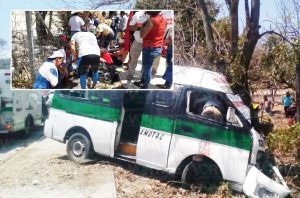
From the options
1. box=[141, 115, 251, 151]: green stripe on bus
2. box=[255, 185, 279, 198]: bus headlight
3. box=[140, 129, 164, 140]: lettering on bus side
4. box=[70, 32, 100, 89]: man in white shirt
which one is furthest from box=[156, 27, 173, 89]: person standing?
box=[255, 185, 279, 198]: bus headlight

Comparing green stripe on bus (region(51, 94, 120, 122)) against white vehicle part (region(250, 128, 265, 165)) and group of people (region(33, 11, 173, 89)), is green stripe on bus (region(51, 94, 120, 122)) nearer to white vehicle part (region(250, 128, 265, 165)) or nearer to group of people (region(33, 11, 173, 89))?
group of people (region(33, 11, 173, 89))

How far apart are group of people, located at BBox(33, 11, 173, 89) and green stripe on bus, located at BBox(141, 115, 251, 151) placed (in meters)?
0.35

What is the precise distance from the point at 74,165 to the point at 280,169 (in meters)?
2.45

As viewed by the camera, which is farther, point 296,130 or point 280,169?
point 296,130

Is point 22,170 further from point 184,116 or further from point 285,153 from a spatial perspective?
point 285,153

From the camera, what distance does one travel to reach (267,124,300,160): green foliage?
5.01 metres

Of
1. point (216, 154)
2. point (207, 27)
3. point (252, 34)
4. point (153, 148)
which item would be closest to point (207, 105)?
point (216, 154)

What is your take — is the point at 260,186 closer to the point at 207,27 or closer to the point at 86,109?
the point at 86,109

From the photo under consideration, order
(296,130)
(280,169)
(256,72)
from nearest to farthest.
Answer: (280,169) → (296,130) → (256,72)

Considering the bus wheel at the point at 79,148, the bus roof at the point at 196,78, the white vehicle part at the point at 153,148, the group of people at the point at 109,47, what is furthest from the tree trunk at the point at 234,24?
the bus wheel at the point at 79,148

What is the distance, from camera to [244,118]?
444 centimetres

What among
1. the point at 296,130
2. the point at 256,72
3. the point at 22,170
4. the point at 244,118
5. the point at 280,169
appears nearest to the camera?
the point at 22,170

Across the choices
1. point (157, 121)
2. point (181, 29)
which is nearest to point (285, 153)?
point (157, 121)

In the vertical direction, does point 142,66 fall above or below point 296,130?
above
